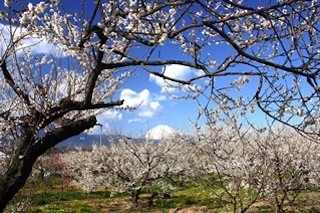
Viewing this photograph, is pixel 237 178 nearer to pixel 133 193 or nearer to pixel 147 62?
pixel 147 62

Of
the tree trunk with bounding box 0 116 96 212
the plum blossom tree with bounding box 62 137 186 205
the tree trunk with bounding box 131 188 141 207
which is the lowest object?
the tree trunk with bounding box 0 116 96 212

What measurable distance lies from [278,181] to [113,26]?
905 centimetres

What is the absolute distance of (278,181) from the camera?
1213 cm

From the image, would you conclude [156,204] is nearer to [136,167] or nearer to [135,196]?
[135,196]

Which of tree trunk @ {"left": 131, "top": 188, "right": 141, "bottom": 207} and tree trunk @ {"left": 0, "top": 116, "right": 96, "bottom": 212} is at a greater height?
tree trunk @ {"left": 131, "top": 188, "right": 141, "bottom": 207}

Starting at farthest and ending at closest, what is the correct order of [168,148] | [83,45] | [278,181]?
[168,148], [278,181], [83,45]

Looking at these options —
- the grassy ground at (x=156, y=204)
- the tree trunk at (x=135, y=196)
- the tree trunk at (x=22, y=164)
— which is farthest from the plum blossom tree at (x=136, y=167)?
the tree trunk at (x=22, y=164)

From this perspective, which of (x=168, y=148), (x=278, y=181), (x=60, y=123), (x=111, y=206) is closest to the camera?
(x=60, y=123)

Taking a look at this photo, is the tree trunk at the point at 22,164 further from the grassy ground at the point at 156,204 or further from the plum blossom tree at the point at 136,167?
the plum blossom tree at the point at 136,167

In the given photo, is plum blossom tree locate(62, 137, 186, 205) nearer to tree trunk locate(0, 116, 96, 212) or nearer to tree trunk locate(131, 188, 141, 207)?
tree trunk locate(131, 188, 141, 207)

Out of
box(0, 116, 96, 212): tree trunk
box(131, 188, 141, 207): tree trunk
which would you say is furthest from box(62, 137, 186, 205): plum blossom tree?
box(0, 116, 96, 212): tree trunk

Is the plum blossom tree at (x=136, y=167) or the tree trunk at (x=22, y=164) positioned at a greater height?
the plum blossom tree at (x=136, y=167)

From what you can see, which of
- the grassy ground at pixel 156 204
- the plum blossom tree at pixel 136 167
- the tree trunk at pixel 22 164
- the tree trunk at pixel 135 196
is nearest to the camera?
the tree trunk at pixel 22 164

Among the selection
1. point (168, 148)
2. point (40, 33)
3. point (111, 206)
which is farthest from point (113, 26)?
point (168, 148)
